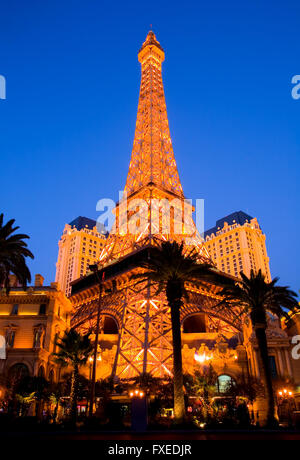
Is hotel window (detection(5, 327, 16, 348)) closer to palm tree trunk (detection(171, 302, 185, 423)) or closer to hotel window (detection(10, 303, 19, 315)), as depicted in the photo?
hotel window (detection(10, 303, 19, 315))

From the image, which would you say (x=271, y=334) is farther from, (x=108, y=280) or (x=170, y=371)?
(x=108, y=280)

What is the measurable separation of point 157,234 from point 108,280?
11.3 meters

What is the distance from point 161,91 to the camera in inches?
3612

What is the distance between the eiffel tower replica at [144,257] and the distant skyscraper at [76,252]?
63.3 m

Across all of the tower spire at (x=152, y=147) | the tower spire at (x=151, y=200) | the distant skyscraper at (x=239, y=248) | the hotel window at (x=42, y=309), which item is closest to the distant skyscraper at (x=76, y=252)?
the distant skyscraper at (x=239, y=248)

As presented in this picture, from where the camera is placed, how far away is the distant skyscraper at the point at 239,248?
444 ft

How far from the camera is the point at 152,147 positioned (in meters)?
79.6

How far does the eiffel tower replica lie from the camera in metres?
51.2

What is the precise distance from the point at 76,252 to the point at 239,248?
58222mm

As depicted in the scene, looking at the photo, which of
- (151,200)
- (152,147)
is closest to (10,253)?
(151,200)

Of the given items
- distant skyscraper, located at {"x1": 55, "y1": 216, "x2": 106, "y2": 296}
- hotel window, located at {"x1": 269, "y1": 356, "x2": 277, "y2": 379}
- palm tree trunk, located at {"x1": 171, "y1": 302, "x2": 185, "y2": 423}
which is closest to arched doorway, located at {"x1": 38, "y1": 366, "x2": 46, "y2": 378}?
palm tree trunk, located at {"x1": 171, "y1": 302, "x2": 185, "y2": 423}

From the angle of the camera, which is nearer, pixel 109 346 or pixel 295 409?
pixel 295 409

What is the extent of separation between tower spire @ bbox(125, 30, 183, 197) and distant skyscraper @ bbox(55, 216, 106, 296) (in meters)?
63.1
